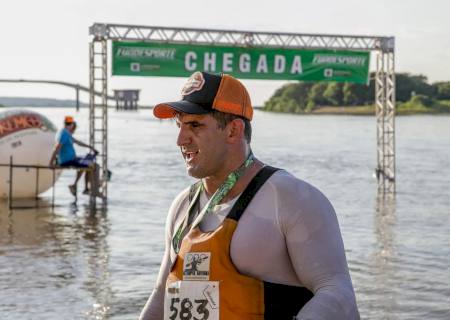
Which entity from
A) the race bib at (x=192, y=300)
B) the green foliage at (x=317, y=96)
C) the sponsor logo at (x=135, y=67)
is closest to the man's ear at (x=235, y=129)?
the race bib at (x=192, y=300)

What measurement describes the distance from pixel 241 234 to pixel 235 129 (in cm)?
40

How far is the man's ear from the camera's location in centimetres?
316

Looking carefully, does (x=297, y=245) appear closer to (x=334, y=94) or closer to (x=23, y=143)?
(x=23, y=143)

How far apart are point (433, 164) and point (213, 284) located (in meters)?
37.1

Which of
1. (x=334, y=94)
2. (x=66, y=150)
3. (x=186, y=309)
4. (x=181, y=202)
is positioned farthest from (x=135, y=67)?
(x=334, y=94)

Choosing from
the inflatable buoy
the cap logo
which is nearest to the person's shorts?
the inflatable buoy

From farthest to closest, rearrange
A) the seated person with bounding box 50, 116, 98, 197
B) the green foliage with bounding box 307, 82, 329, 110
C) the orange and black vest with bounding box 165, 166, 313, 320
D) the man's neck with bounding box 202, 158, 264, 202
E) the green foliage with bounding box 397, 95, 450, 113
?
1. the green foliage with bounding box 307, 82, 329, 110
2. the green foliage with bounding box 397, 95, 450, 113
3. the seated person with bounding box 50, 116, 98, 197
4. the man's neck with bounding box 202, 158, 264, 202
5. the orange and black vest with bounding box 165, 166, 313, 320

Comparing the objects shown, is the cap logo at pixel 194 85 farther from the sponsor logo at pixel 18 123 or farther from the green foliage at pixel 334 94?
the green foliage at pixel 334 94

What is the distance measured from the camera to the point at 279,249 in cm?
294

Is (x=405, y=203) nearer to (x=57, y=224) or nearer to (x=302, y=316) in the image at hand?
(x=57, y=224)

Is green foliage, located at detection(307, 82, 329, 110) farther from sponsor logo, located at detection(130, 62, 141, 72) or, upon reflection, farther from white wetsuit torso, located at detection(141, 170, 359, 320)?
white wetsuit torso, located at detection(141, 170, 359, 320)

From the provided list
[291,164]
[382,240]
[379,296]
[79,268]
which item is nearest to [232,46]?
[382,240]

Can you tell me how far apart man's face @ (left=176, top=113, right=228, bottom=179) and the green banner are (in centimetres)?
1801

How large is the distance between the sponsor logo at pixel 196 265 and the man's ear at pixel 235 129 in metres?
0.41
